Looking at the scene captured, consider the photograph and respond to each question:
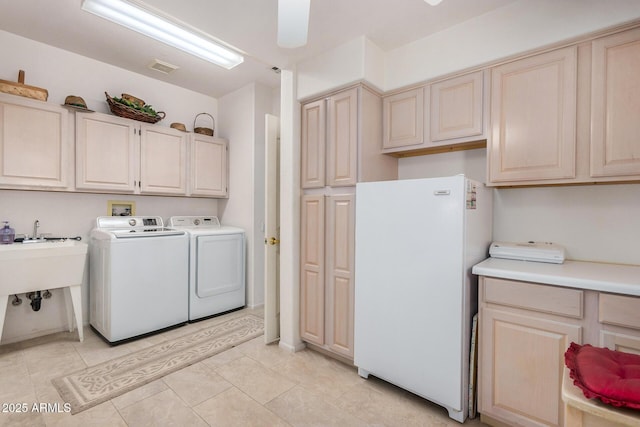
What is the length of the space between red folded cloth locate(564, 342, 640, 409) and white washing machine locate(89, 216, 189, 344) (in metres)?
3.01

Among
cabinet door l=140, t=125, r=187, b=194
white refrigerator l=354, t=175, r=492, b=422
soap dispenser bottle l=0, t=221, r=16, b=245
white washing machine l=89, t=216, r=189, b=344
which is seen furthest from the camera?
cabinet door l=140, t=125, r=187, b=194

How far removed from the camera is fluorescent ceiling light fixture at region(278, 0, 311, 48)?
125 centimetres

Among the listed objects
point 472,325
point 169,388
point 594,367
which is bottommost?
point 169,388

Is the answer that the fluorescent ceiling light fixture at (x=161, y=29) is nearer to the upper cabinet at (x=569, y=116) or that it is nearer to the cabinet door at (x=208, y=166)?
the cabinet door at (x=208, y=166)

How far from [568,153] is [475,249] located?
2.42ft

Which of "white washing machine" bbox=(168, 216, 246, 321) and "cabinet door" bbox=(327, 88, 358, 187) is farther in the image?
"white washing machine" bbox=(168, 216, 246, 321)

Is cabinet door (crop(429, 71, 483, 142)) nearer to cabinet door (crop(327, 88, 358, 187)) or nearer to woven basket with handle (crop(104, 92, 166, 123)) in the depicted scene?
cabinet door (crop(327, 88, 358, 187))

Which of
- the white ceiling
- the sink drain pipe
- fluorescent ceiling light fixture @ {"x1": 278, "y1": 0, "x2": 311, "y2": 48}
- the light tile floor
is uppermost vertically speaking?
the white ceiling

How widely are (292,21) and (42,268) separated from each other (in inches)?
105

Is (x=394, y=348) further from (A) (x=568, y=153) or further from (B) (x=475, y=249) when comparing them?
(A) (x=568, y=153)

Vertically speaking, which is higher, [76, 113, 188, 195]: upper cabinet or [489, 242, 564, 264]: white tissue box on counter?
[76, 113, 188, 195]: upper cabinet

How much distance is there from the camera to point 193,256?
3109 millimetres

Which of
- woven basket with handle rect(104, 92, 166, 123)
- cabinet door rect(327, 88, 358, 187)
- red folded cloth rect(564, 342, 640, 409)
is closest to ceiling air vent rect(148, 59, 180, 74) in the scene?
woven basket with handle rect(104, 92, 166, 123)

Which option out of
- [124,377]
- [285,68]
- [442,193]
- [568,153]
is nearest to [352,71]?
[285,68]
